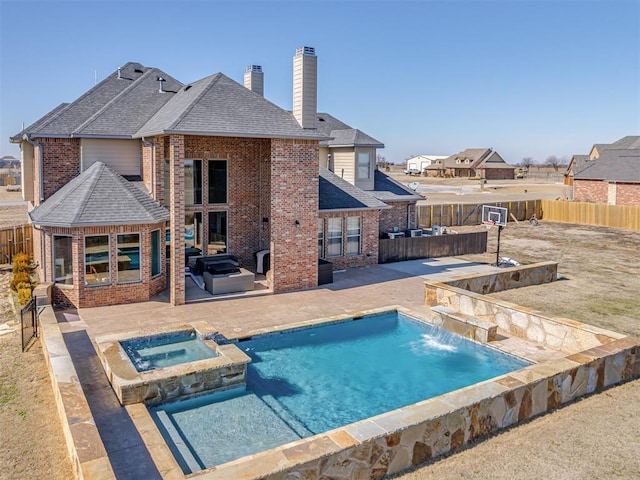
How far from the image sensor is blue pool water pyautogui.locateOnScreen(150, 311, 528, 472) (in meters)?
8.88

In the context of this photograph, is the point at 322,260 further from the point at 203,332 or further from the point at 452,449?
the point at 452,449

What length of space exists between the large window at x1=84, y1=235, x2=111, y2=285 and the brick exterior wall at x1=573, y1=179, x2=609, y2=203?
41887 mm

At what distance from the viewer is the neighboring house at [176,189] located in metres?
15.3

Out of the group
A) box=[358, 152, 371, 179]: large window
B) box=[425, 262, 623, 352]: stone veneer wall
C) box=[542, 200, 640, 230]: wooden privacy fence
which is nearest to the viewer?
box=[425, 262, 623, 352]: stone veneer wall

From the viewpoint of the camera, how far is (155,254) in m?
16.5

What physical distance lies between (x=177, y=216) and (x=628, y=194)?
38.4 metres

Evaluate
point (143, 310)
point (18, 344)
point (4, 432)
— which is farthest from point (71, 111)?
point (4, 432)

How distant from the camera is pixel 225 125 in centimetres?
1592

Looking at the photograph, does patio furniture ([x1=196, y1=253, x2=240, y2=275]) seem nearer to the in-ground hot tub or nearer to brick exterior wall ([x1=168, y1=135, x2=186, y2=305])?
brick exterior wall ([x1=168, y1=135, x2=186, y2=305])

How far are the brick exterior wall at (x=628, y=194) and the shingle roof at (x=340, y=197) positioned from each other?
93.0ft

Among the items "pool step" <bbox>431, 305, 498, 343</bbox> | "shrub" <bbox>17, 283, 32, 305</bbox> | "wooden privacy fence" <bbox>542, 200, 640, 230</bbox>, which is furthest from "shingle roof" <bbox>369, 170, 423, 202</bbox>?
"wooden privacy fence" <bbox>542, 200, 640, 230</bbox>

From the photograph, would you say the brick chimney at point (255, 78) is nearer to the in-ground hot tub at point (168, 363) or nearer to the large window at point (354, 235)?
the large window at point (354, 235)

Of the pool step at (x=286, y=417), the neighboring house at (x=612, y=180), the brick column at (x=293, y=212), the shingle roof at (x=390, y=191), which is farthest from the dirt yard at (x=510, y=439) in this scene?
the neighboring house at (x=612, y=180)

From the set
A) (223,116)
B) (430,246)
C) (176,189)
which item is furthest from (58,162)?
(430,246)
